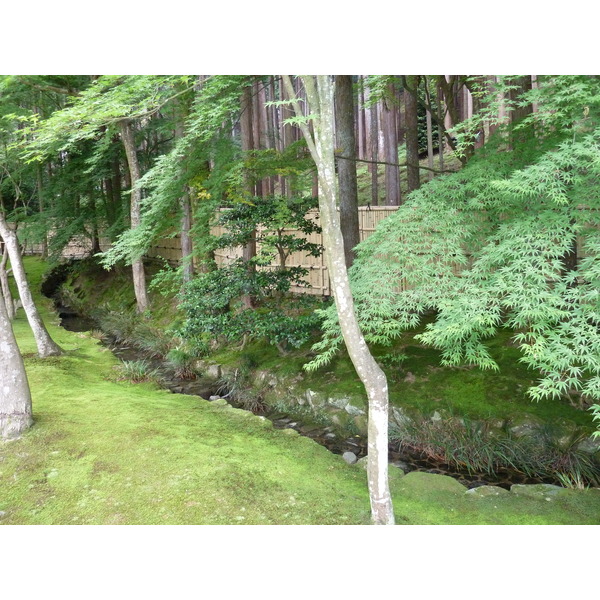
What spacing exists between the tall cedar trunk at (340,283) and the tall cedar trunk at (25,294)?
15.5 feet

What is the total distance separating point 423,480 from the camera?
4176 mm

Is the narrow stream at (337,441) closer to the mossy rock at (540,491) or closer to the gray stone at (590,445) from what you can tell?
the mossy rock at (540,491)

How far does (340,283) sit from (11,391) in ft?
10.8

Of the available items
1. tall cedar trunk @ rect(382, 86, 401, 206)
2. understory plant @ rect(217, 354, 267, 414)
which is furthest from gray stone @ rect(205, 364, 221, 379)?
tall cedar trunk @ rect(382, 86, 401, 206)

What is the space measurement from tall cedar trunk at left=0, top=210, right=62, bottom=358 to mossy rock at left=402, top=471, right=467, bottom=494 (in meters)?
5.25

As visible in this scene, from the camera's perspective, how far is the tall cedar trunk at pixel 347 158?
19.8 feet

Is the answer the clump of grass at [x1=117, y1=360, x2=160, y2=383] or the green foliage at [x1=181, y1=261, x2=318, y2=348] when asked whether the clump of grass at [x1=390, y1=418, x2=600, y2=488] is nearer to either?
the green foliage at [x1=181, y1=261, x2=318, y2=348]

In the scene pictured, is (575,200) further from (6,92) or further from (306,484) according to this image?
(6,92)

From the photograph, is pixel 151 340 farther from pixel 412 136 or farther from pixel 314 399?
pixel 412 136

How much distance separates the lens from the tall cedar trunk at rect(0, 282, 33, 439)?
4609 millimetres

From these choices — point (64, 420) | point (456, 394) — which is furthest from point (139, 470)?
point (456, 394)

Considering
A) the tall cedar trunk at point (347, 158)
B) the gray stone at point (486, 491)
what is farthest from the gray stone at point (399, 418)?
the tall cedar trunk at point (347, 158)

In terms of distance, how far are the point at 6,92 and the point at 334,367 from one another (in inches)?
263

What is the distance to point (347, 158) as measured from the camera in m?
6.09
